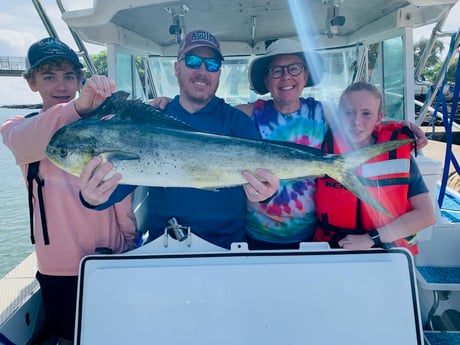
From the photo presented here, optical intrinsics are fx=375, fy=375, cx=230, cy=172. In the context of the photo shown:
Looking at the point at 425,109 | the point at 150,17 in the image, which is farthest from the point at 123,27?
the point at 425,109

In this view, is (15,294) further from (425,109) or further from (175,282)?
(425,109)

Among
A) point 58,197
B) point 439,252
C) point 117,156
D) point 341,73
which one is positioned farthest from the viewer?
point 341,73

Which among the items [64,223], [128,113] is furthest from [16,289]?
[128,113]

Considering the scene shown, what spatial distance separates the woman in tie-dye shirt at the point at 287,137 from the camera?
2.41 metres

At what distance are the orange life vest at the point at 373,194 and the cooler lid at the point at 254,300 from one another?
0.63m

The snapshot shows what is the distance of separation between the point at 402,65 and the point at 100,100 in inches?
113

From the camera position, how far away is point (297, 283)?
161 centimetres

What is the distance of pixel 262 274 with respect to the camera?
1622 millimetres

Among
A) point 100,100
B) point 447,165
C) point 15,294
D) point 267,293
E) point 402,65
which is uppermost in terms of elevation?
point 402,65

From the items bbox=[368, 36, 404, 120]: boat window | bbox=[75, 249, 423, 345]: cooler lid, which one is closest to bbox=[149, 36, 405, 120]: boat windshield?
bbox=[368, 36, 404, 120]: boat window

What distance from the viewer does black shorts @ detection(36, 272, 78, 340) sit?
215 cm

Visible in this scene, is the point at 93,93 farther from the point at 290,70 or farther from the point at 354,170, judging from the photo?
the point at 354,170

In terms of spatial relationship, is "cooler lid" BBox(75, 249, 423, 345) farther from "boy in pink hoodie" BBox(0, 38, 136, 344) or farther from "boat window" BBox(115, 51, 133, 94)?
"boat window" BBox(115, 51, 133, 94)

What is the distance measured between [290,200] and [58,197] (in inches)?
54.1
